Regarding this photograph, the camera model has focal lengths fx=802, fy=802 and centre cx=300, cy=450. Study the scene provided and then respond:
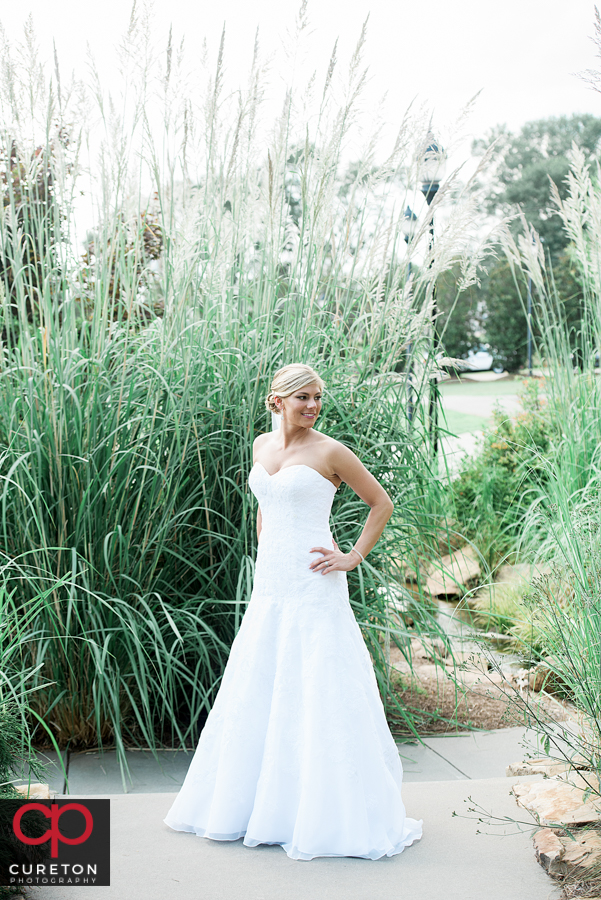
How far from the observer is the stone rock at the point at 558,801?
2.47 m

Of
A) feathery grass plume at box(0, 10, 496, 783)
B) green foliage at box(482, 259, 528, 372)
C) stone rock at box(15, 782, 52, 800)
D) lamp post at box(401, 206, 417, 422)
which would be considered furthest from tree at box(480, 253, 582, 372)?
stone rock at box(15, 782, 52, 800)

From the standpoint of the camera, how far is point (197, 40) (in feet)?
11.2

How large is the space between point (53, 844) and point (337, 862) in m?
0.83

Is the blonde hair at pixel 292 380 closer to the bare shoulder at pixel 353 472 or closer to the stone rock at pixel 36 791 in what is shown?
the bare shoulder at pixel 353 472

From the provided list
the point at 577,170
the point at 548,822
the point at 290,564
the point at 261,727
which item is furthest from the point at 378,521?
the point at 577,170

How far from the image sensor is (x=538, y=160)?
119 feet

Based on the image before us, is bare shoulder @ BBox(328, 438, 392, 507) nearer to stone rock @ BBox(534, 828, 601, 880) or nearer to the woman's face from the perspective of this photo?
the woman's face

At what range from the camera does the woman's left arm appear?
8.56 feet

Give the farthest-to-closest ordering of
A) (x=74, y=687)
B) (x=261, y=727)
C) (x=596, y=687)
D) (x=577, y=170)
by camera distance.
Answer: (x=577, y=170)
(x=74, y=687)
(x=261, y=727)
(x=596, y=687)

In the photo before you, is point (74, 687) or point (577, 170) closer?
point (74, 687)

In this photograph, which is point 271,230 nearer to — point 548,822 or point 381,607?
point 381,607

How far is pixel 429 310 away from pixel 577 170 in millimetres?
1468

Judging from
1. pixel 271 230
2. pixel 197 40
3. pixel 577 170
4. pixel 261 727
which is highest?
pixel 197 40

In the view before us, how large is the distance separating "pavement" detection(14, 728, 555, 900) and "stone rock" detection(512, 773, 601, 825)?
0.05 metres
